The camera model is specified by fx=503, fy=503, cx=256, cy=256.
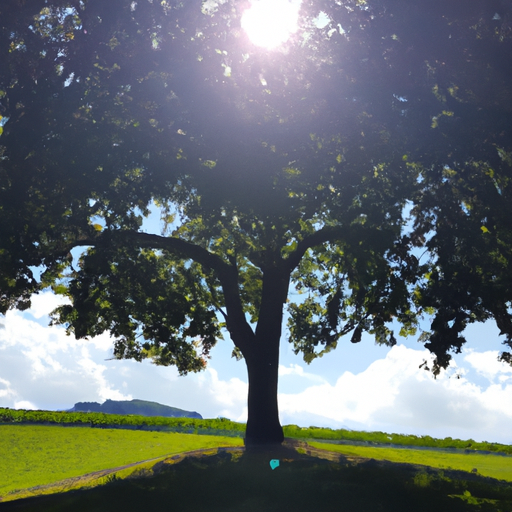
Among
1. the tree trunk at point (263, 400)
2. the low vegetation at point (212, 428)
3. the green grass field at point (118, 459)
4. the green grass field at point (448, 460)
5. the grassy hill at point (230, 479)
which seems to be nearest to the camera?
the grassy hill at point (230, 479)

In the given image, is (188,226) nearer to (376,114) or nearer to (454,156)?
(376,114)

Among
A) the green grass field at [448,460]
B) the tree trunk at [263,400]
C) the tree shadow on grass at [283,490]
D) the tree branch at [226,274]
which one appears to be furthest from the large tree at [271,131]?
the tree shadow on grass at [283,490]

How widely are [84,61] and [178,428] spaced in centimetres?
1837

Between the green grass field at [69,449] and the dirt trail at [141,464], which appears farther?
the green grass field at [69,449]

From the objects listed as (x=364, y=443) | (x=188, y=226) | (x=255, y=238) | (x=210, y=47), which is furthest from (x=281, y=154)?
(x=364, y=443)

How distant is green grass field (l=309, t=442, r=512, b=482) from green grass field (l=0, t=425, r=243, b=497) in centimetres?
492

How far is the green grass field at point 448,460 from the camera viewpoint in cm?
1572

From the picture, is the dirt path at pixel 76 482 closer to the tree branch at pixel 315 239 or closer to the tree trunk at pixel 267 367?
the tree trunk at pixel 267 367

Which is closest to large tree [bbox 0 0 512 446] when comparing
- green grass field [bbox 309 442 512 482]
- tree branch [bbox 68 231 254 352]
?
tree branch [bbox 68 231 254 352]

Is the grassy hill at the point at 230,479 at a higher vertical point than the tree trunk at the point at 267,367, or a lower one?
lower

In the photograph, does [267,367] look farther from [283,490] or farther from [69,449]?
[283,490]

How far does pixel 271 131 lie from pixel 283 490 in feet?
34.7

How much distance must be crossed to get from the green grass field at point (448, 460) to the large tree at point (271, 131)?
3513 millimetres

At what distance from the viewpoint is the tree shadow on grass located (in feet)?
34.7
